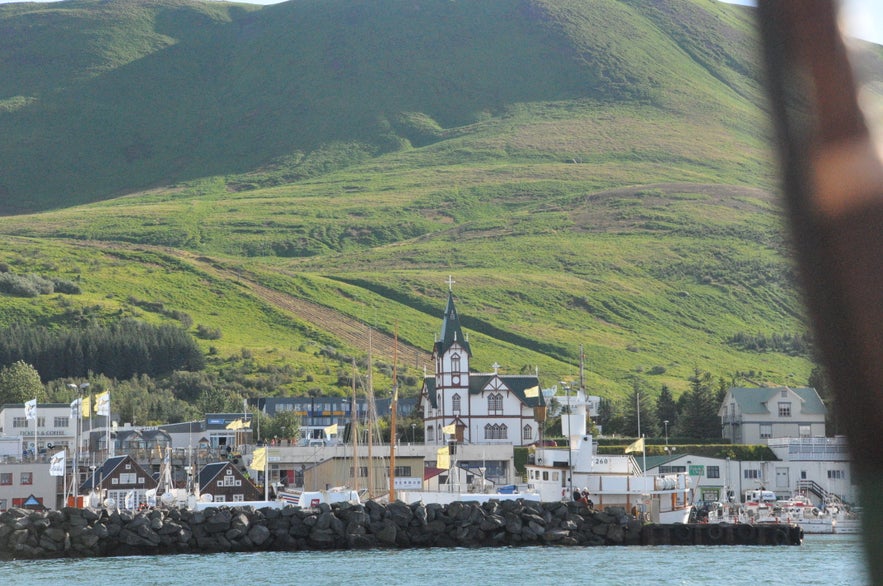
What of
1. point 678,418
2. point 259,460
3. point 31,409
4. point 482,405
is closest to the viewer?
point 259,460

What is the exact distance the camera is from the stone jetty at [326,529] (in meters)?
58.9

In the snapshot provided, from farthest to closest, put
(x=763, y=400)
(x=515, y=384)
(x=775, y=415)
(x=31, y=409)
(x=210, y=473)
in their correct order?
(x=763, y=400) < (x=515, y=384) < (x=775, y=415) < (x=31, y=409) < (x=210, y=473)

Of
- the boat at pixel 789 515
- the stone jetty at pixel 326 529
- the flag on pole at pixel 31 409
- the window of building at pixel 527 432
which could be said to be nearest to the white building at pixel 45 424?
the flag on pole at pixel 31 409

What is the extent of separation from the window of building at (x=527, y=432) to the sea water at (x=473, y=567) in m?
35.8

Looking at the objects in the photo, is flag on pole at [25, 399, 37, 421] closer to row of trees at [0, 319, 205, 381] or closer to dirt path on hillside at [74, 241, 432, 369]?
row of trees at [0, 319, 205, 381]

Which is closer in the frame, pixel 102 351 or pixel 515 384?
pixel 515 384

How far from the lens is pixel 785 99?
8.04 feet

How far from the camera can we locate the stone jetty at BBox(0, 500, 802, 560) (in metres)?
58.9

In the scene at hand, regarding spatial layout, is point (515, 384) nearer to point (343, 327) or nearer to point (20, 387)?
point (20, 387)

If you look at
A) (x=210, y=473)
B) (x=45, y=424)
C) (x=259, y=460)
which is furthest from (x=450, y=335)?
(x=259, y=460)

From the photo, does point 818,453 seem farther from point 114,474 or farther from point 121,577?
point 121,577

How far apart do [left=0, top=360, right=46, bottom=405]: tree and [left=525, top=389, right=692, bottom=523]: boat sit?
66.4 meters

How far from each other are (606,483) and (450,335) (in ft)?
105

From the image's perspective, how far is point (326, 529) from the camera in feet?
200
